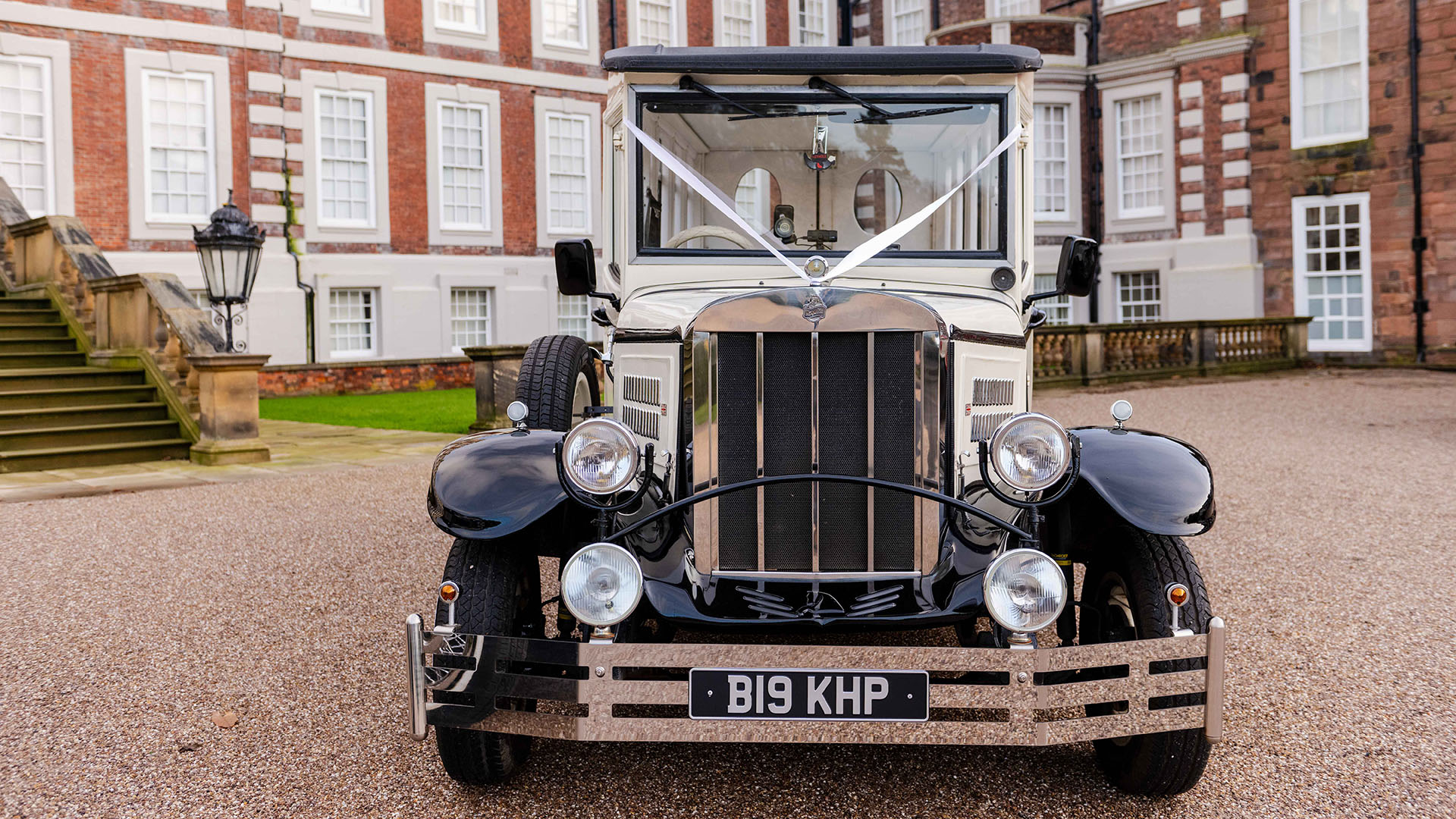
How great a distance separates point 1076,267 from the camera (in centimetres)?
386

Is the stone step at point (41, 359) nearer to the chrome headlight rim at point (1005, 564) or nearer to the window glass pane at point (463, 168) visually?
the window glass pane at point (463, 168)

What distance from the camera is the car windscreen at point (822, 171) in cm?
396

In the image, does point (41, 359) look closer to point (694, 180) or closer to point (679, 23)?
point (694, 180)

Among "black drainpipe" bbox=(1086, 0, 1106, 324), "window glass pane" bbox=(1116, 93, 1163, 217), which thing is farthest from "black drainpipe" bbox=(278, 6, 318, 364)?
"window glass pane" bbox=(1116, 93, 1163, 217)

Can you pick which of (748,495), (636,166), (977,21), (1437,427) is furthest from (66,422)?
(977,21)

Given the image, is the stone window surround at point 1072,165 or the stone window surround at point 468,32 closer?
the stone window surround at point 468,32

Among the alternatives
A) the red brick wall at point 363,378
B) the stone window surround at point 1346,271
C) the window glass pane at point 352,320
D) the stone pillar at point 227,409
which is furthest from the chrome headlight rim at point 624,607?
the stone window surround at point 1346,271

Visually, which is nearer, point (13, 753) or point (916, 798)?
point (916, 798)

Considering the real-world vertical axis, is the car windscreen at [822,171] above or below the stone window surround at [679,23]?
below

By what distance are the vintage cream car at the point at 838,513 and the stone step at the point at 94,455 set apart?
8048mm

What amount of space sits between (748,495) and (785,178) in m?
1.52

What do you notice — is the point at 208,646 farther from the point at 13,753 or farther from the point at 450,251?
the point at 450,251

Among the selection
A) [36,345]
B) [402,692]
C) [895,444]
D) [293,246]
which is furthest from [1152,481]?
[293,246]

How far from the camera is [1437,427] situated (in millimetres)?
11477
